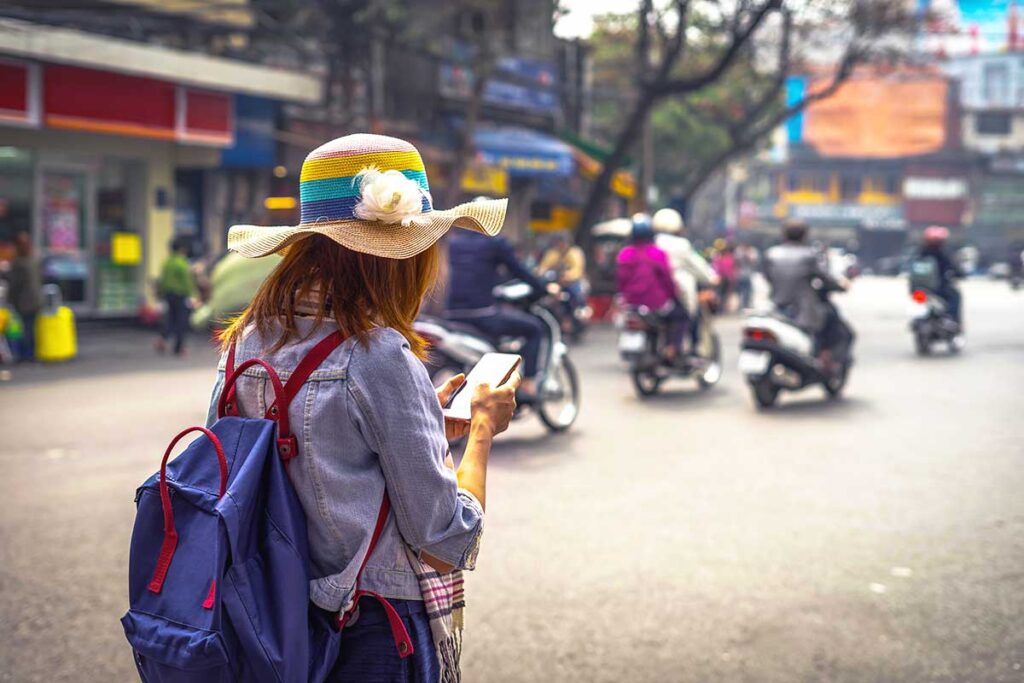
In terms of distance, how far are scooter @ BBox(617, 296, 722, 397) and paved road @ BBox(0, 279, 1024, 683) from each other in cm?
56

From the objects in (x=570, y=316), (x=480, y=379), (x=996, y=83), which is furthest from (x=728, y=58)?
(x=996, y=83)

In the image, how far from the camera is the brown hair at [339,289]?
2.14 meters

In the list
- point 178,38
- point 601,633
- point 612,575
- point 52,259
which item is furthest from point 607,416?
point 178,38

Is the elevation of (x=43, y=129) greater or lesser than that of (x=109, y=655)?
greater

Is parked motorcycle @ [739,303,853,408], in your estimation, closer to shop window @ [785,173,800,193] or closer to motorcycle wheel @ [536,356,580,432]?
motorcycle wheel @ [536,356,580,432]

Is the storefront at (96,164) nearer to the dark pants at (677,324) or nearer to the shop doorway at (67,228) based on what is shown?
the shop doorway at (67,228)

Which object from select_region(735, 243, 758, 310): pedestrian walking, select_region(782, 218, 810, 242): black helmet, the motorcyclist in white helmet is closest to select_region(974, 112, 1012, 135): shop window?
select_region(735, 243, 758, 310): pedestrian walking

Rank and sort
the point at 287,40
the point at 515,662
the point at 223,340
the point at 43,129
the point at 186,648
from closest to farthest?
the point at 186,648
the point at 223,340
the point at 515,662
the point at 43,129
the point at 287,40

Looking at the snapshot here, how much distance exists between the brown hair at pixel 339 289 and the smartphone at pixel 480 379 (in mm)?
214

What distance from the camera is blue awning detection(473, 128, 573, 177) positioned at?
25062mm

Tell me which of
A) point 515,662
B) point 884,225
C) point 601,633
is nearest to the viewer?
point 515,662

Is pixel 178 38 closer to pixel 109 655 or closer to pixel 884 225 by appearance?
pixel 109 655

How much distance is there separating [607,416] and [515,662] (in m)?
6.39

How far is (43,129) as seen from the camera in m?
18.3
